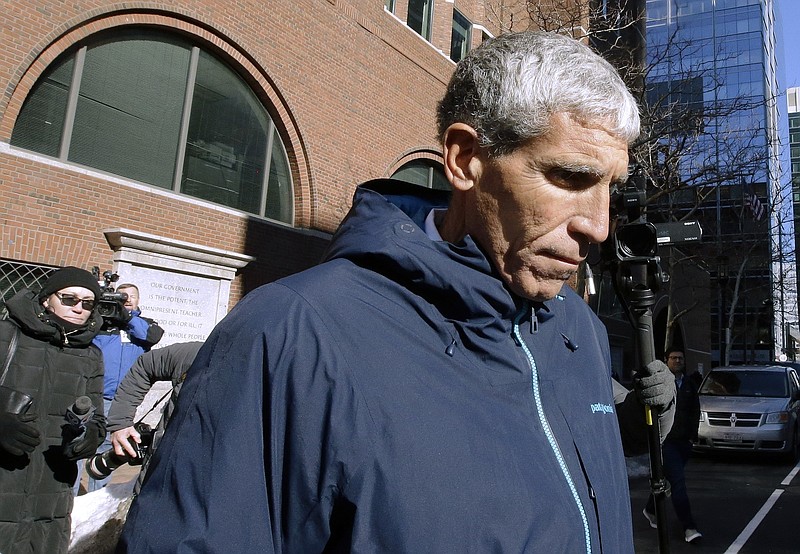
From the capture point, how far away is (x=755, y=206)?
22.8 m

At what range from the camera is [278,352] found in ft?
3.72

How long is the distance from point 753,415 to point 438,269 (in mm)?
12879

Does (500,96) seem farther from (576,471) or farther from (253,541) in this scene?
(253,541)

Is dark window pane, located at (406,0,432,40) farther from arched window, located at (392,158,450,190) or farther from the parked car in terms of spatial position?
the parked car

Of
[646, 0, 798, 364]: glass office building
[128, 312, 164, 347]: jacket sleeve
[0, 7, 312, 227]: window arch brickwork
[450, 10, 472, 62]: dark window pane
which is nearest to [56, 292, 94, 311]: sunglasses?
[128, 312, 164, 347]: jacket sleeve

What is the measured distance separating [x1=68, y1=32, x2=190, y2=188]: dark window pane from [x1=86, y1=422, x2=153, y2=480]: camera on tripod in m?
6.27

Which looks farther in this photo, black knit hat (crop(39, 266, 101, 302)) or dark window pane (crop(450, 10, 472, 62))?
dark window pane (crop(450, 10, 472, 62))

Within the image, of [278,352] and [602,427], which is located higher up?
[278,352]

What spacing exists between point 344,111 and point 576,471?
11993mm

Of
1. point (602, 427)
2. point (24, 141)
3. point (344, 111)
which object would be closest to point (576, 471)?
point (602, 427)

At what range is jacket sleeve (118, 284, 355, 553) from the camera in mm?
1060

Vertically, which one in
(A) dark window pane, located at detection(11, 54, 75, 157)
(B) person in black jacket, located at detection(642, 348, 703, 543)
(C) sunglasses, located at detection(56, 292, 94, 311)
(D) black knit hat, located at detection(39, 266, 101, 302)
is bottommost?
(B) person in black jacket, located at detection(642, 348, 703, 543)

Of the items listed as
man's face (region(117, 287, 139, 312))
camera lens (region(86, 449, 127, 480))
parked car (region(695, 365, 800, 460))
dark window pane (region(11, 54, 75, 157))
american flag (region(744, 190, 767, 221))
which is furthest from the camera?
american flag (region(744, 190, 767, 221))

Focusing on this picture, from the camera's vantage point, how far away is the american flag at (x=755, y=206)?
2231 cm
